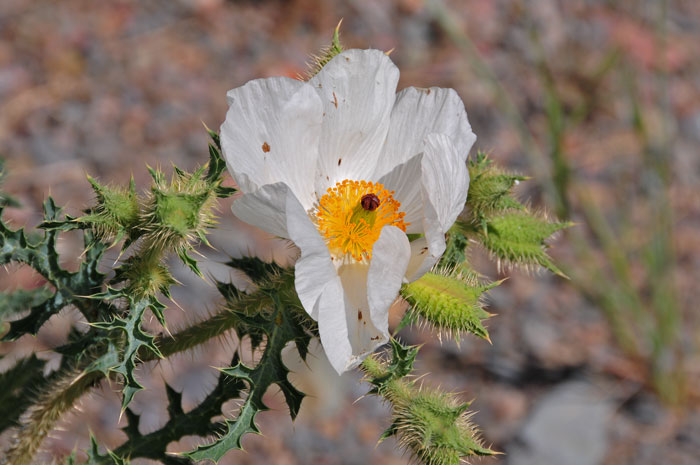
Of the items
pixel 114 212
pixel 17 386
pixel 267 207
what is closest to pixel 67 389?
pixel 17 386

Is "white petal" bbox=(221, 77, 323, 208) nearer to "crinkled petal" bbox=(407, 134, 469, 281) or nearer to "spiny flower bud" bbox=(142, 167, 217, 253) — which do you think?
"spiny flower bud" bbox=(142, 167, 217, 253)

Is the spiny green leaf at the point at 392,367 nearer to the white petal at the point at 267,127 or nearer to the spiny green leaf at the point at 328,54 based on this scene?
the white petal at the point at 267,127

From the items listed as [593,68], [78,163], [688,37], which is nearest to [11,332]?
[78,163]

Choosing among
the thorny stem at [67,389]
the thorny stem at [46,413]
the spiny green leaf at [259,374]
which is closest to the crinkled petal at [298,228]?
the spiny green leaf at [259,374]

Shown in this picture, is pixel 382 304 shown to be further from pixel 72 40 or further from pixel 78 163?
pixel 72 40

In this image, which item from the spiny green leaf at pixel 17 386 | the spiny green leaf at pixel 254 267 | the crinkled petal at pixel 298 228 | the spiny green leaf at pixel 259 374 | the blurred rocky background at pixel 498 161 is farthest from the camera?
the blurred rocky background at pixel 498 161

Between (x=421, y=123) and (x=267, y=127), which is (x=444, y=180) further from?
(x=267, y=127)

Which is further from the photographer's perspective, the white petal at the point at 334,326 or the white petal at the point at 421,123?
the white petal at the point at 421,123

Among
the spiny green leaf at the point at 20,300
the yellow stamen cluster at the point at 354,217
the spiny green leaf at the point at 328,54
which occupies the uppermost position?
the spiny green leaf at the point at 328,54
